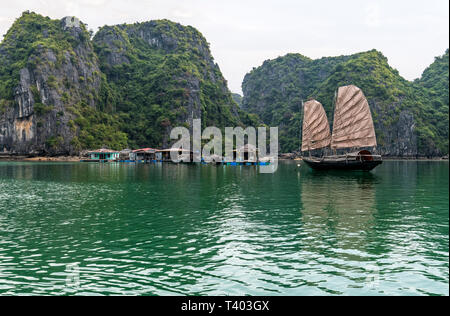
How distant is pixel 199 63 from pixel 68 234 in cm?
17090

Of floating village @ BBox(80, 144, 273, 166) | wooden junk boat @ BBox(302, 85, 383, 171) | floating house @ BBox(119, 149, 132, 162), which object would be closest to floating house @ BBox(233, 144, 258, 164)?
floating village @ BBox(80, 144, 273, 166)

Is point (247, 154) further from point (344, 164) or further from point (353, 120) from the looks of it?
point (344, 164)

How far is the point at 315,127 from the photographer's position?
76562mm

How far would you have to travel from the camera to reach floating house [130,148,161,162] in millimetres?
114375

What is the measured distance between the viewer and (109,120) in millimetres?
139500

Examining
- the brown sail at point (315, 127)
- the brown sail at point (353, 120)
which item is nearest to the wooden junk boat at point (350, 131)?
the brown sail at point (353, 120)

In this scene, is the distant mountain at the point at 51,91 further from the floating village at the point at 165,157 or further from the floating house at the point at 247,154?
the floating house at the point at 247,154

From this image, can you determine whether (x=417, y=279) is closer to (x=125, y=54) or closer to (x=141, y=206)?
(x=141, y=206)

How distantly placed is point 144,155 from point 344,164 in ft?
227

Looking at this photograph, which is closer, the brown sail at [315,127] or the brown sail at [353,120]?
the brown sail at [353,120]

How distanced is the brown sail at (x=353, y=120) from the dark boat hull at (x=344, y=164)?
563cm

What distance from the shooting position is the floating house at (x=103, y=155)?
364 feet

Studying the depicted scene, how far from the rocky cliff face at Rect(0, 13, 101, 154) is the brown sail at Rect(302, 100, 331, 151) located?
77.3 meters

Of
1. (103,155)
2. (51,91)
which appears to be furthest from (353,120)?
(51,91)
